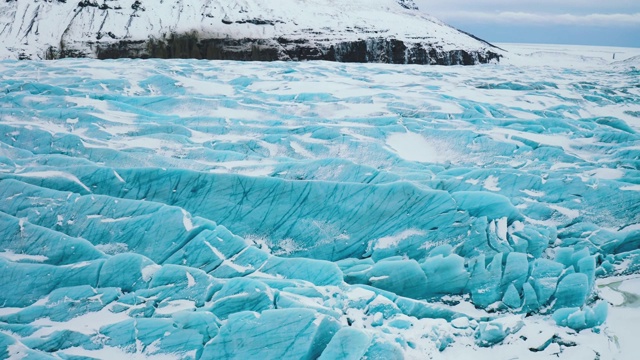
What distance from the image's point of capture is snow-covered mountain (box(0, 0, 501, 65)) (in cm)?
1301

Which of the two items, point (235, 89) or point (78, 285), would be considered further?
point (235, 89)

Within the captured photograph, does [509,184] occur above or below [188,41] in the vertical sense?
below

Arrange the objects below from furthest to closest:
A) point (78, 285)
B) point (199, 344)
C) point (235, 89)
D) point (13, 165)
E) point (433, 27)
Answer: point (433, 27)
point (235, 89)
point (13, 165)
point (78, 285)
point (199, 344)

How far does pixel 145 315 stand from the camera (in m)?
2.46

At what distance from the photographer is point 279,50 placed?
1438 centimetres

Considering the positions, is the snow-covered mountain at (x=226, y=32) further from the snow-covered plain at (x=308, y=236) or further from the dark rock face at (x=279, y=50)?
the snow-covered plain at (x=308, y=236)

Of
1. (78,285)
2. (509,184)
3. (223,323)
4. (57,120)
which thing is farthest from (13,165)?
(509,184)

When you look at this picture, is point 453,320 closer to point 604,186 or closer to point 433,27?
point 604,186

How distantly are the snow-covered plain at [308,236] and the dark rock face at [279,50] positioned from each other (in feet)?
25.0

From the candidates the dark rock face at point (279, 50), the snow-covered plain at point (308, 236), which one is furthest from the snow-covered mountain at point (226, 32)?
the snow-covered plain at point (308, 236)

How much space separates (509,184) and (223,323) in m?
2.76

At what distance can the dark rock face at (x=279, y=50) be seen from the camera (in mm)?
13375

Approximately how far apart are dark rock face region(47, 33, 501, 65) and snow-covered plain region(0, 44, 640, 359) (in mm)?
7624

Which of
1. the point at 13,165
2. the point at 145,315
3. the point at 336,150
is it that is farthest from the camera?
the point at 336,150
